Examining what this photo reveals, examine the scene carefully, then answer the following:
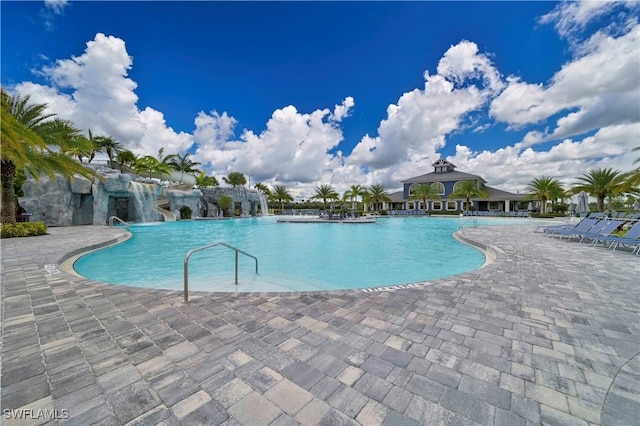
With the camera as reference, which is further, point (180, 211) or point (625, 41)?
point (180, 211)

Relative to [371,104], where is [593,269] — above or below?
below

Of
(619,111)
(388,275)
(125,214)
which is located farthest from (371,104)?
(125,214)

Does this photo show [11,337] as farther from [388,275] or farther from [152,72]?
[152,72]

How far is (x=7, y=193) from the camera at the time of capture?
1145cm

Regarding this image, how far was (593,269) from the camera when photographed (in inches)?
218

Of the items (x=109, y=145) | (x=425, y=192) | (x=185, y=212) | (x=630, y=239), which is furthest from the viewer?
(x=425, y=192)

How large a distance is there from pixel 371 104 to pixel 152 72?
17330 millimetres

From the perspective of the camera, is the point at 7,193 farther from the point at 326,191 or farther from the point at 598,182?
the point at 598,182

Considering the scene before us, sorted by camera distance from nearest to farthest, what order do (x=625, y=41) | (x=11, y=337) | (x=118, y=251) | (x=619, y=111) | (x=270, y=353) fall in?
(x=270, y=353), (x=11, y=337), (x=625, y=41), (x=118, y=251), (x=619, y=111)

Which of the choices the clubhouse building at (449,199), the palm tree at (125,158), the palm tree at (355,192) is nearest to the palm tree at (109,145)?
the palm tree at (125,158)

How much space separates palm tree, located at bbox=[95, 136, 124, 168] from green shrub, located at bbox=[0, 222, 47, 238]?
2433 centimetres

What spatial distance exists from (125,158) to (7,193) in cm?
2563

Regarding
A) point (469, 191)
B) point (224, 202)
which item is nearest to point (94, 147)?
point (224, 202)

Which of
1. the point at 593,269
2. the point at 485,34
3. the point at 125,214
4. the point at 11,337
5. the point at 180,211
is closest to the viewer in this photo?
the point at 11,337
